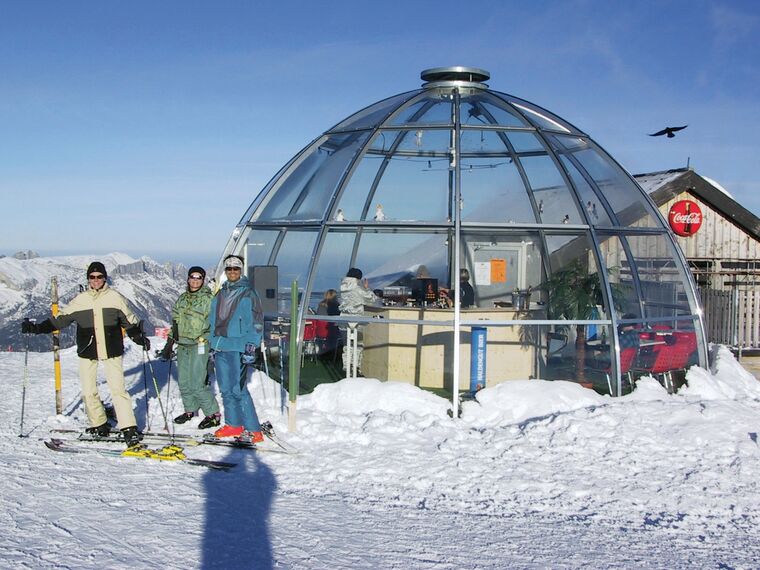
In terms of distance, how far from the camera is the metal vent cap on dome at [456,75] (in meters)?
11.7

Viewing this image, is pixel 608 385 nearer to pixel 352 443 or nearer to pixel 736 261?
pixel 352 443

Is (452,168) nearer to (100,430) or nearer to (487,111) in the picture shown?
(487,111)

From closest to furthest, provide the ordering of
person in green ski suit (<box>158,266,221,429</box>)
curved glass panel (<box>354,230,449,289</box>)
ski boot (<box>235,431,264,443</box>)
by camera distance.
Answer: ski boot (<box>235,431,264,443</box>)
person in green ski suit (<box>158,266,221,429</box>)
curved glass panel (<box>354,230,449,289</box>)

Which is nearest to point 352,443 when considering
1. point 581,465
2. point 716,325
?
point 581,465

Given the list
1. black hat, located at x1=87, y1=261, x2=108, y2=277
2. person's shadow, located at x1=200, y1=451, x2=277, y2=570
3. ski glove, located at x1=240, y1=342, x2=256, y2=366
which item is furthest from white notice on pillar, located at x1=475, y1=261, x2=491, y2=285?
black hat, located at x1=87, y1=261, x2=108, y2=277

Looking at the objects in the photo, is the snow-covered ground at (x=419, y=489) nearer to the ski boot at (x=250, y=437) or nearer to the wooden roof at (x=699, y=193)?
the ski boot at (x=250, y=437)

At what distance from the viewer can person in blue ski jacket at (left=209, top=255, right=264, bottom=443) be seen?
8.02m

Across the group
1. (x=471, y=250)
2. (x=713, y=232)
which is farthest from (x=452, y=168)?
(x=713, y=232)

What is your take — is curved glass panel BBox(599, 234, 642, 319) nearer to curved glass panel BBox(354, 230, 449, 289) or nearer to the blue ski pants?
curved glass panel BBox(354, 230, 449, 289)

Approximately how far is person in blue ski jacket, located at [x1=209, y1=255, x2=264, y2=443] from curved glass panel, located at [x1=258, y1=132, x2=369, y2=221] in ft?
9.46

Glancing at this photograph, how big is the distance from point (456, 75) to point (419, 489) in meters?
6.99

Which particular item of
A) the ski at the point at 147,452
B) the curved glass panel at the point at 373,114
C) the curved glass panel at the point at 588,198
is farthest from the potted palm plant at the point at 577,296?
the ski at the point at 147,452

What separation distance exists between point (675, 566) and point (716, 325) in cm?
1310

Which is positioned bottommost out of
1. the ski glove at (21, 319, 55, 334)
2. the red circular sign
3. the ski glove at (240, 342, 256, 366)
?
A: the ski glove at (240, 342, 256, 366)
